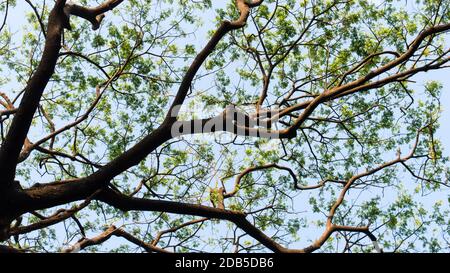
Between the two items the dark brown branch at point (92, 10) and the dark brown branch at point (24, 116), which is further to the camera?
the dark brown branch at point (92, 10)

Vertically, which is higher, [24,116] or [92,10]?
[92,10]

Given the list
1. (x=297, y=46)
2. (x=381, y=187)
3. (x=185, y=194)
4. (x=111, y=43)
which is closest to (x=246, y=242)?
(x=185, y=194)

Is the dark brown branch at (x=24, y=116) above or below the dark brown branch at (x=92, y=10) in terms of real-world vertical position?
below

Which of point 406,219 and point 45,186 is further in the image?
point 406,219

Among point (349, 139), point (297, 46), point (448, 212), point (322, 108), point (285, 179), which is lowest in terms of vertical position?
point (448, 212)

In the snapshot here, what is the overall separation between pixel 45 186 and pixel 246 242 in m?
3.76

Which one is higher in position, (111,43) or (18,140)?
(111,43)

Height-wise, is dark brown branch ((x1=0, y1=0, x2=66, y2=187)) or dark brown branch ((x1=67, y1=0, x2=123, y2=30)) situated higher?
dark brown branch ((x1=67, y1=0, x2=123, y2=30))

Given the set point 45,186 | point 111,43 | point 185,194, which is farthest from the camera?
point 111,43

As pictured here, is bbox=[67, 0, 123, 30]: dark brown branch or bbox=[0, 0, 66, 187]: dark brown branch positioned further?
bbox=[67, 0, 123, 30]: dark brown branch

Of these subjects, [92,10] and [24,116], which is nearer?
[24,116]

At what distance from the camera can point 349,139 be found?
811 cm
